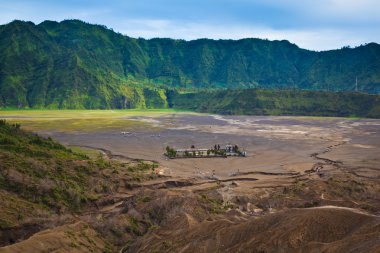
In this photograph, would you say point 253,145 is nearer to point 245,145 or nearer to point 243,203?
point 245,145

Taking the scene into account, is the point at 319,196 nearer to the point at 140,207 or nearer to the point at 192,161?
the point at 140,207

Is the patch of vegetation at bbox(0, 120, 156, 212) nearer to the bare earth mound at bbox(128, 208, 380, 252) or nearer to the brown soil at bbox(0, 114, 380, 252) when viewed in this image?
the brown soil at bbox(0, 114, 380, 252)

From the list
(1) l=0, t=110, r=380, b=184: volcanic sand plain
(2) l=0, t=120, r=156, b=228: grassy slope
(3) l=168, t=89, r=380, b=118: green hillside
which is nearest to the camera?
(2) l=0, t=120, r=156, b=228: grassy slope

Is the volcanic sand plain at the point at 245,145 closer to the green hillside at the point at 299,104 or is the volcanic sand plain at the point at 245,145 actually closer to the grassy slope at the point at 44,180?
the grassy slope at the point at 44,180

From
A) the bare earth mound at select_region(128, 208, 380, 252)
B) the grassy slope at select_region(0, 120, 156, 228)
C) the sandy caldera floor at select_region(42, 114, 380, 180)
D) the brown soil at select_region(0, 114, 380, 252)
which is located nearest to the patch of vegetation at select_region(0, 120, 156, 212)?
the grassy slope at select_region(0, 120, 156, 228)

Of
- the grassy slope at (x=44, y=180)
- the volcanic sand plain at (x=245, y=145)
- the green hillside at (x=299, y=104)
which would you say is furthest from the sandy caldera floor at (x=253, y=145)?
the green hillside at (x=299, y=104)

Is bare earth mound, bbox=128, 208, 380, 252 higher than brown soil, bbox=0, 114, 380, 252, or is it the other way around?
bare earth mound, bbox=128, 208, 380, 252

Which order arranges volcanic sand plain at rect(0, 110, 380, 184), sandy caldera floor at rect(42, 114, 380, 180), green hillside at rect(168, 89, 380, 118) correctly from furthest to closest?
1. green hillside at rect(168, 89, 380, 118)
2. sandy caldera floor at rect(42, 114, 380, 180)
3. volcanic sand plain at rect(0, 110, 380, 184)

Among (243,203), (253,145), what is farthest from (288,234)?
(253,145)

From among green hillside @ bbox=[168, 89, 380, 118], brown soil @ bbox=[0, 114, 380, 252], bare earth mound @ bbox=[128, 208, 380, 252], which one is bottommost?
brown soil @ bbox=[0, 114, 380, 252]

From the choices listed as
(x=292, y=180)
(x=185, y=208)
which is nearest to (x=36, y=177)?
(x=185, y=208)
